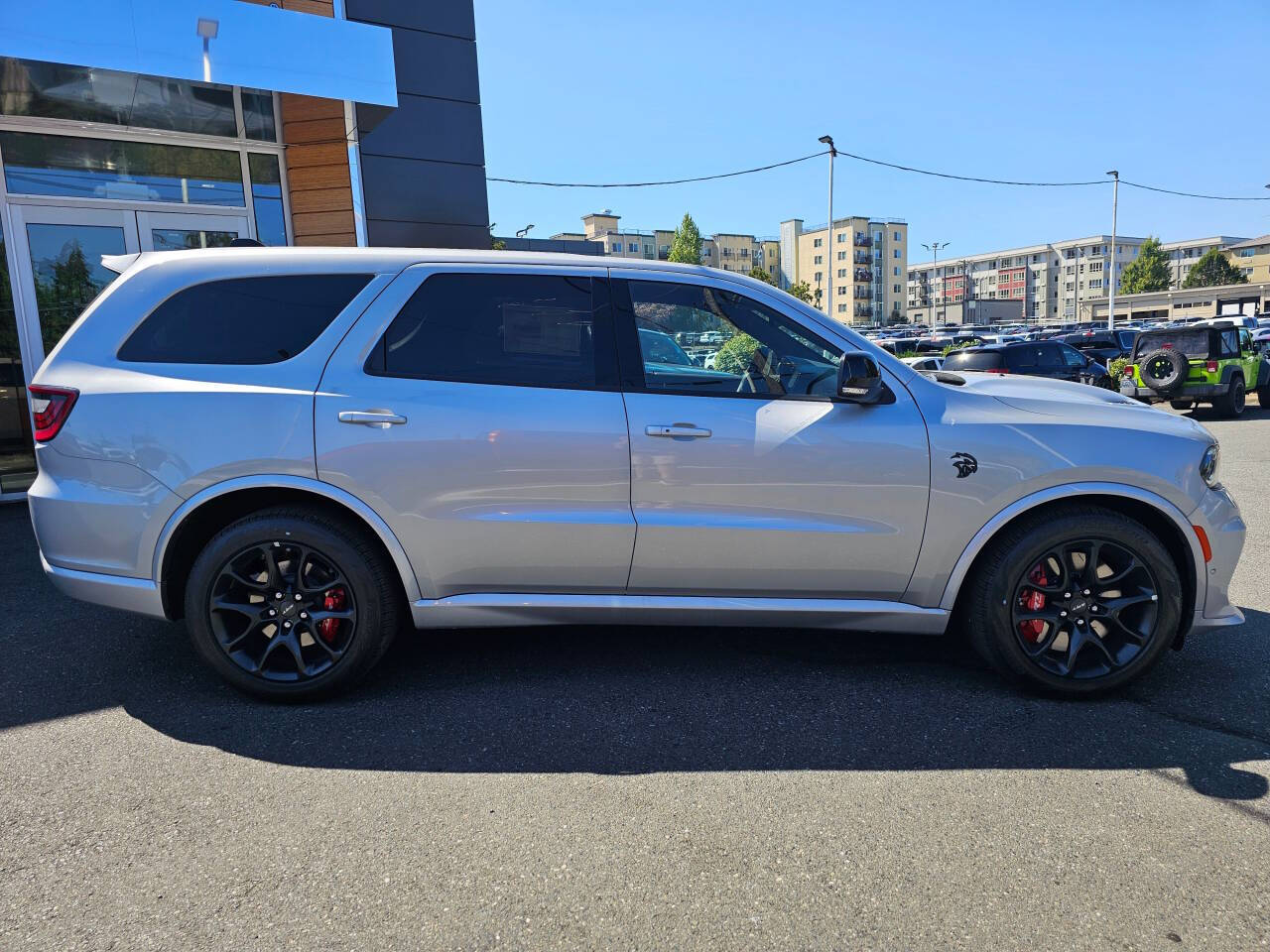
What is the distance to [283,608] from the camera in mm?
3371

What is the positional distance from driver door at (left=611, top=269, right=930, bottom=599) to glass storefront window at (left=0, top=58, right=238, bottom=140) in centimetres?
696

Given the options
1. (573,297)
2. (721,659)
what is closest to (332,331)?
(573,297)

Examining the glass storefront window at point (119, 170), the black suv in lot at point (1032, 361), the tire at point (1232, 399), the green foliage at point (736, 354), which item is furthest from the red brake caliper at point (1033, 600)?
the tire at point (1232, 399)

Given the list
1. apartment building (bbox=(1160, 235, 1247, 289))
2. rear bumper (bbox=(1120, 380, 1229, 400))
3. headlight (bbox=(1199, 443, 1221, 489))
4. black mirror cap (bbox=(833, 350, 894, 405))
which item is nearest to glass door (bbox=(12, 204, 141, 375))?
black mirror cap (bbox=(833, 350, 894, 405))

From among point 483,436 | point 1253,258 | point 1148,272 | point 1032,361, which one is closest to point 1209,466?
point 483,436

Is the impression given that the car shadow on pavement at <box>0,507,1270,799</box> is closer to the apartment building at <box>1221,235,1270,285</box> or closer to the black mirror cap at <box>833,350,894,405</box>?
the black mirror cap at <box>833,350,894,405</box>

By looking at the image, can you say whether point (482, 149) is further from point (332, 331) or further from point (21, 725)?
point (21, 725)

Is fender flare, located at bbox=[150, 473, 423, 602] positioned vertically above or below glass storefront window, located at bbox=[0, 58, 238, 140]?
below

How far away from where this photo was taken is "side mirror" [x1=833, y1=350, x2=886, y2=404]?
3.24 metres

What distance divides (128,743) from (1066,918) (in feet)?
10.7

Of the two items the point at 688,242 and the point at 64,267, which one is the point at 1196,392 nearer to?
the point at 64,267

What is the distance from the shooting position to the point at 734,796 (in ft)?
9.02

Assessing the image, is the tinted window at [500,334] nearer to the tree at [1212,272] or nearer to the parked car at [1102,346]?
the parked car at [1102,346]

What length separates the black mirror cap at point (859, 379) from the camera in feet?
10.6
